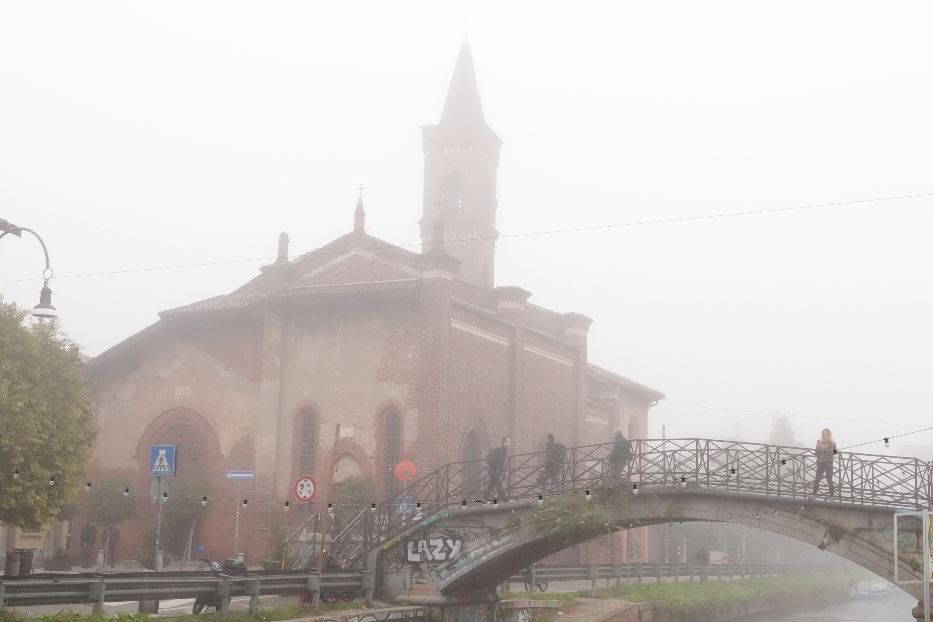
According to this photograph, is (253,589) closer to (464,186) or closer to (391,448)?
(391,448)

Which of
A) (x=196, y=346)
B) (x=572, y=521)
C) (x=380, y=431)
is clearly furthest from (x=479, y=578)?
(x=196, y=346)

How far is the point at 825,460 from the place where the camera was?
21.1 meters

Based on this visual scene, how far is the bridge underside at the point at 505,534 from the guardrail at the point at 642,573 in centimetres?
460

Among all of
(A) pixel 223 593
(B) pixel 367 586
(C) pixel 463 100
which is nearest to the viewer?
(A) pixel 223 593

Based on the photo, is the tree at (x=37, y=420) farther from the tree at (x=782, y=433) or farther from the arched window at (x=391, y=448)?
the tree at (x=782, y=433)

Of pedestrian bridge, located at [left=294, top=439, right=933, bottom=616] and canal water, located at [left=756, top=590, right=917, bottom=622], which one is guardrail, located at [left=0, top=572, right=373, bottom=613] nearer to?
pedestrian bridge, located at [left=294, top=439, right=933, bottom=616]

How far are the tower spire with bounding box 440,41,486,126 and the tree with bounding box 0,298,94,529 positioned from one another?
3052 centimetres

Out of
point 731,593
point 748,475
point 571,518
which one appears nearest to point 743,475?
point 748,475

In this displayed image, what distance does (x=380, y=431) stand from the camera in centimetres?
3297

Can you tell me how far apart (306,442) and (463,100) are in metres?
23.5

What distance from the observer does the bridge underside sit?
22219 millimetres

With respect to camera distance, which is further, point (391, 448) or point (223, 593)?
point (391, 448)

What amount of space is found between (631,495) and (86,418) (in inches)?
462

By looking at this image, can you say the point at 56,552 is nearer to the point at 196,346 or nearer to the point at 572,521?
the point at 196,346
